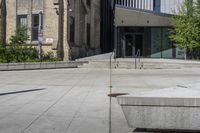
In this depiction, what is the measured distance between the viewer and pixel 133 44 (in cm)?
4619

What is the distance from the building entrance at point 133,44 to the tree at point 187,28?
6.14m

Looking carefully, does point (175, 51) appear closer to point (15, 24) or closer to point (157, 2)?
point (157, 2)

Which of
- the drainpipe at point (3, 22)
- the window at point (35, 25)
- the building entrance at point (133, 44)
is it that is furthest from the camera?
the building entrance at point (133, 44)

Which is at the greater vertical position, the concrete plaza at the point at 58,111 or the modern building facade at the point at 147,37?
the modern building facade at the point at 147,37

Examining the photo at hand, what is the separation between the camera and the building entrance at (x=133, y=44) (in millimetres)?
45894

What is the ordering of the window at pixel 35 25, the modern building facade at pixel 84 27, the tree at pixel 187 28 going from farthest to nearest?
the tree at pixel 187 28
the modern building facade at pixel 84 27
the window at pixel 35 25

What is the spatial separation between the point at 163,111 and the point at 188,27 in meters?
32.3

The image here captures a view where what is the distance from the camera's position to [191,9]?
1570 inches

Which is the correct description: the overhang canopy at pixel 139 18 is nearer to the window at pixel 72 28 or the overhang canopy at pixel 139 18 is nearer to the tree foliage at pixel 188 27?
the tree foliage at pixel 188 27

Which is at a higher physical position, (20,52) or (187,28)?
(187,28)

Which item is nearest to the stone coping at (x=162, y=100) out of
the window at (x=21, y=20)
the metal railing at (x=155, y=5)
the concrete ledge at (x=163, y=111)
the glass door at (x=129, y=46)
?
the concrete ledge at (x=163, y=111)

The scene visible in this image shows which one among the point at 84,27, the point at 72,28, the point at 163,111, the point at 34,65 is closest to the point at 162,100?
the point at 163,111

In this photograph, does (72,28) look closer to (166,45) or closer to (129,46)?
(129,46)

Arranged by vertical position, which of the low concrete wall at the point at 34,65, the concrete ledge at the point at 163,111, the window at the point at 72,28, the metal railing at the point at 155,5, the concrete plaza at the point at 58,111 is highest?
the metal railing at the point at 155,5
